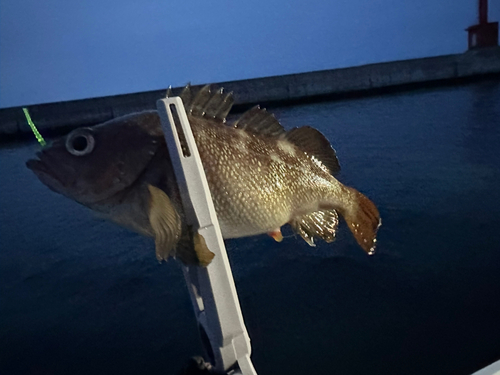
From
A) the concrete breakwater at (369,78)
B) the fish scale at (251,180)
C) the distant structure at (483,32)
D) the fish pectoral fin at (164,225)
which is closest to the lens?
the fish pectoral fin at (164,225)

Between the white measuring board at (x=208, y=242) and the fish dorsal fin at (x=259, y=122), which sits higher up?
the fish dorsal fin at (x=259, y=122)

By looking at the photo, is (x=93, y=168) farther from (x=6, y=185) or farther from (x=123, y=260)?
(x=6, y=185)

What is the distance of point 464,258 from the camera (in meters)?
3.92

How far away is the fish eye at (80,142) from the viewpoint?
84cm

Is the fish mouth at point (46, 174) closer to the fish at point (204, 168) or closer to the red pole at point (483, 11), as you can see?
the fish at point (204, 168)

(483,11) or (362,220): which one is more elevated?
(483,11)

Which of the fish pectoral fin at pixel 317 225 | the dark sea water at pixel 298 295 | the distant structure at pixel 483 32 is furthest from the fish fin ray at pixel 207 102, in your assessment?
the distant structure at pixel 483 32

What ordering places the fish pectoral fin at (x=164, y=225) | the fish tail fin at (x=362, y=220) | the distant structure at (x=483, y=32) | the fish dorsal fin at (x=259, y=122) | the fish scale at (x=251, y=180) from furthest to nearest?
1. the distant structure at (x=483, y=32)
2. the fish tail fin at (x=362, y=220)
3. the fish dorsal fin at (x=259, y=122)
4. the fish scale at (x=251, y=180)
5. the fish pectoral fin at (x=164, y=225)

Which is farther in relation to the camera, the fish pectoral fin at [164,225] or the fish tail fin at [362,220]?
the fish tail fin at [362,220]

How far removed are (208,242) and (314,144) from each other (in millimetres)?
480

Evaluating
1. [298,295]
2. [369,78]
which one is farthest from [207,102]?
[369,78]

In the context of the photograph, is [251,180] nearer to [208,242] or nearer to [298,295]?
[208,242]

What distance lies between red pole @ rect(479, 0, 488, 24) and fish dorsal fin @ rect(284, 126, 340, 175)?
2817cm

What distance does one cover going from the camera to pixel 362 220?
122 cm
